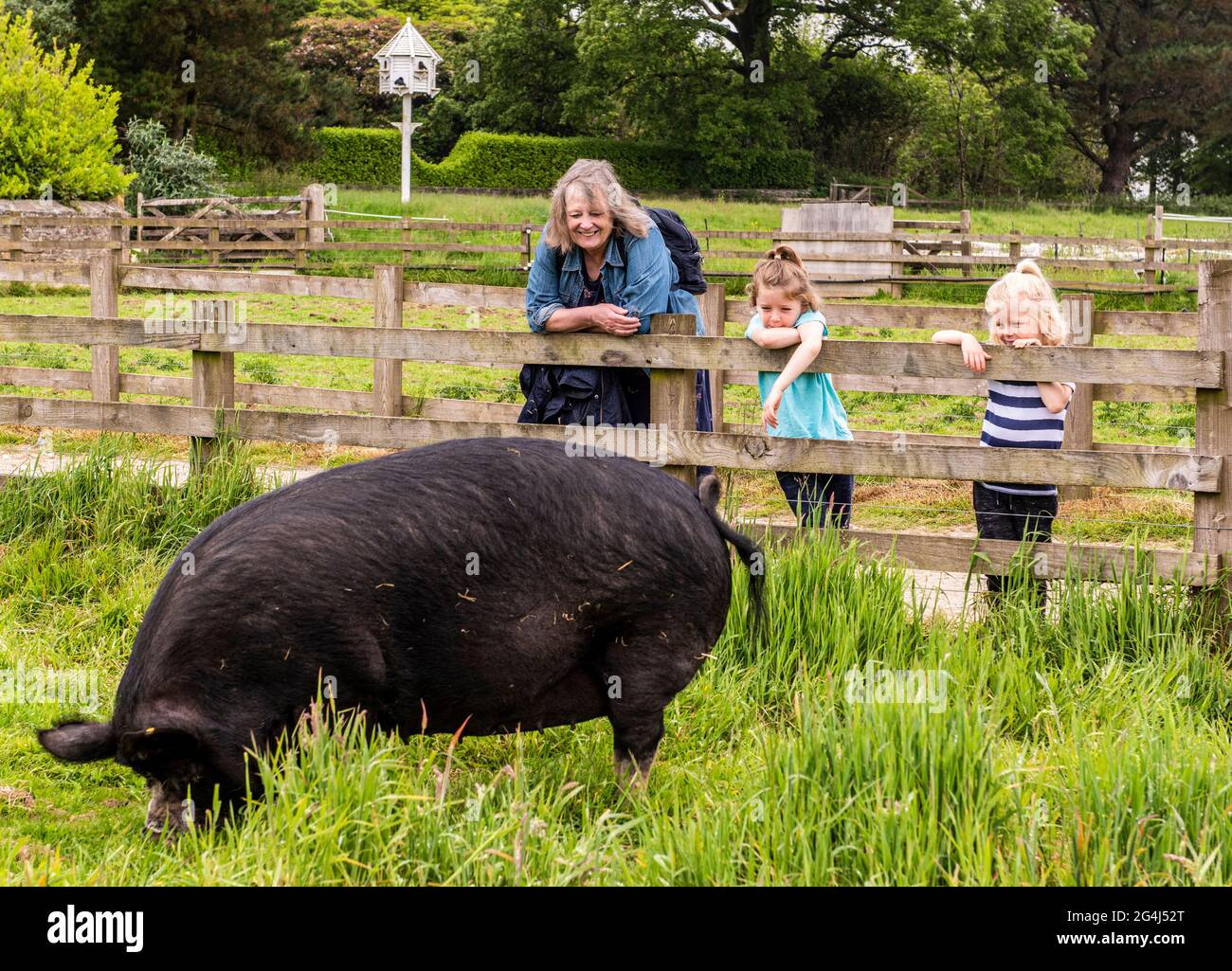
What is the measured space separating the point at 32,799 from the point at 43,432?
→ 637 cm

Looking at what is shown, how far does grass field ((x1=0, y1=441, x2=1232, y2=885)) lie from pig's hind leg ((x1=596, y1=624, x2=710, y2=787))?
0.55ft

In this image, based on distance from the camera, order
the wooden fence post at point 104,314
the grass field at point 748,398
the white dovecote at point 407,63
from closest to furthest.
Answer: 1. the grass field at point 748,398
2. the wooden fence post at point 104,314
3. the white dovecote at point 407,63

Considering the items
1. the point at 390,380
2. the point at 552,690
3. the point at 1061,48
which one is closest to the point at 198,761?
the point at 552,690

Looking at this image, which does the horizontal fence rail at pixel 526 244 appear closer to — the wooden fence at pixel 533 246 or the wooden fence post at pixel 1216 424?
the wooden fence at pixel 533 246

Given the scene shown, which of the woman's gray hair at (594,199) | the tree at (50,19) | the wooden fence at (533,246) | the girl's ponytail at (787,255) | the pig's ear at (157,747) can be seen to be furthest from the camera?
the tree at (50,19)

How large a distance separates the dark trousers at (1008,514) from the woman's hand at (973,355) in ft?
1.67

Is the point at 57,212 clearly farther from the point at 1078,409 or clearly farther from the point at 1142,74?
the point at 1142,74

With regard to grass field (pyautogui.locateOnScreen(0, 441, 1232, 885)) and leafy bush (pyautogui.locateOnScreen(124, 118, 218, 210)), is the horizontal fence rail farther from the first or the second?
grass field (pyautogui.locateOnScreen(0, 441, 1232, 885))

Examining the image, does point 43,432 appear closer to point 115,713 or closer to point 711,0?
point 115,713

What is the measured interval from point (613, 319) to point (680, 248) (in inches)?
23.2

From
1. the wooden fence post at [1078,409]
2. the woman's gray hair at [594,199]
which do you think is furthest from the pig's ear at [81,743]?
the wooden fence post at [1078,409]

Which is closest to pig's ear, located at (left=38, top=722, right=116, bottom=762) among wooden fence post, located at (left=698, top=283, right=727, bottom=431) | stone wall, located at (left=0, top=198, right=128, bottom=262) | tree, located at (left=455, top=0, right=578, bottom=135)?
wooden fence post, located at (left=698, top=283, right=727, bottom=431)

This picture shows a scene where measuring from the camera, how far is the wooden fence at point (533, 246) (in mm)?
20156

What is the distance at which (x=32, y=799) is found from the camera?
3.88 m
